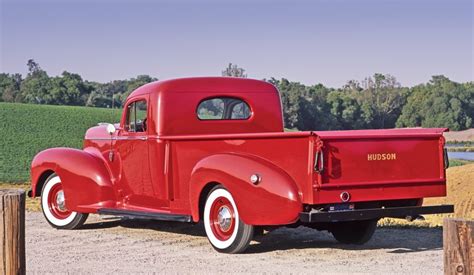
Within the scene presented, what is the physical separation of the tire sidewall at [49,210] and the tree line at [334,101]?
5396cm

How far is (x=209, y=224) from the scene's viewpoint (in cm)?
845

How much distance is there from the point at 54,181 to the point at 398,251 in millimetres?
4899

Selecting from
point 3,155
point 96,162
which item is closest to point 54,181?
point 96,162

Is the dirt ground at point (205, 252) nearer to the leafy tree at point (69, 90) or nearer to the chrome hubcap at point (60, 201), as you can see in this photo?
the chrome hubcap at point (60, 201)

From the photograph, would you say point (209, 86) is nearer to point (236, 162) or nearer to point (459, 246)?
point (236, 162)

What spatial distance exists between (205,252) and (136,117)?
2361mm

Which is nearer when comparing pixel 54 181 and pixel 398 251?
pixel 398 251

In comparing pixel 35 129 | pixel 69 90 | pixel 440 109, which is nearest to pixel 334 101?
pixel 440 109

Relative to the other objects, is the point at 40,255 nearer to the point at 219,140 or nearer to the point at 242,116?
the point at 219,140

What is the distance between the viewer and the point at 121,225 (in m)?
11.1

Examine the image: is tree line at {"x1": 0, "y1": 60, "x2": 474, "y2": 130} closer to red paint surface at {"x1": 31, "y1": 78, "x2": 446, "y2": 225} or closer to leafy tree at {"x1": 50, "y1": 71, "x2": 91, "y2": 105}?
leafy tree at {"x1": 50, "y1": 71, "x2": 91, "y2": 105}

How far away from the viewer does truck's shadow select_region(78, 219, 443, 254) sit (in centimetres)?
888

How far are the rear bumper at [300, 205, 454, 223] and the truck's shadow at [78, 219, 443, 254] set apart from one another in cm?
58

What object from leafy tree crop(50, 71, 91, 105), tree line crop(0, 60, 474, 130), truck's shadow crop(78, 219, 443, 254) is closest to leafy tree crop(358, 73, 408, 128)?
tree line crop(0, 60, 474, 130)
